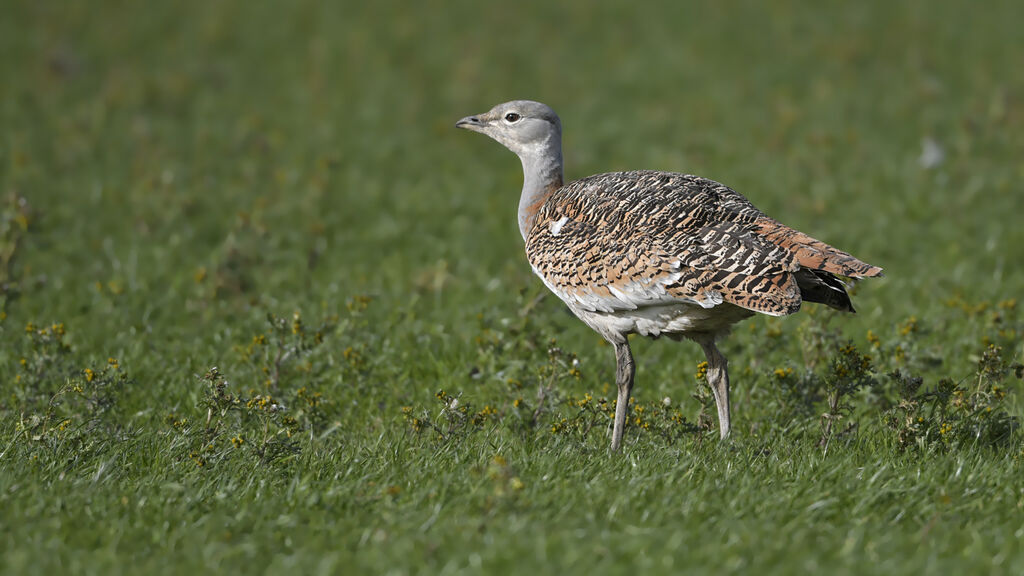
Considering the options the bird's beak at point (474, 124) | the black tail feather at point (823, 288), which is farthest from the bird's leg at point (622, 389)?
the bird's beak at point (474, 124)

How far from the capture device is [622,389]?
17.5ft

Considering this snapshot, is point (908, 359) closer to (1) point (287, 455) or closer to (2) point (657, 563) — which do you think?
(2) point (657, 563)

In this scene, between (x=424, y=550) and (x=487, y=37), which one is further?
(x=487, y=37)

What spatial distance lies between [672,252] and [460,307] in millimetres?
2774

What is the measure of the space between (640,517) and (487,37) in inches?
485

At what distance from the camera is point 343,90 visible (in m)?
13.7

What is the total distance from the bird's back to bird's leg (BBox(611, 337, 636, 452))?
296 millimetres

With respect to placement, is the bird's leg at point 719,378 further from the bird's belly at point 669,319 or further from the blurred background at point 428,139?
the blurred background at point 428,139

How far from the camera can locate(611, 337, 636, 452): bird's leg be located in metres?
5.17

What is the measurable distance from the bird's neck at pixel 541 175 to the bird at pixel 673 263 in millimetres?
161

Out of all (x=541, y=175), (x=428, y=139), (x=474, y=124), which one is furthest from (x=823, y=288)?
(x=428, y=139)


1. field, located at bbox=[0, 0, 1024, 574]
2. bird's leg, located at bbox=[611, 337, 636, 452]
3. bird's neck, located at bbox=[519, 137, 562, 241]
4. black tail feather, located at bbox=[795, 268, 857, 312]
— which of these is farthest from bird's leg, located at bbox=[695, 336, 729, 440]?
bird's neck, located at bbox=[519, 137, 562, 241]

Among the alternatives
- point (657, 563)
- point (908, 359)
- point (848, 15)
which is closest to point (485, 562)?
point (657, 563)

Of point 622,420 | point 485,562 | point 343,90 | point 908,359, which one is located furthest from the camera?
point 343,90
